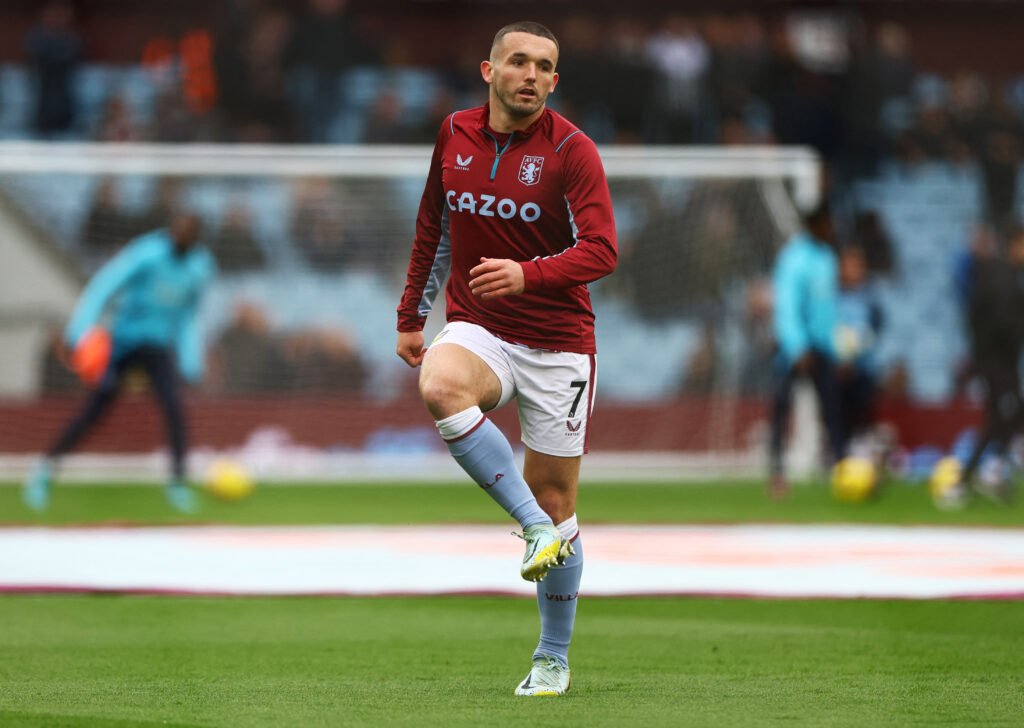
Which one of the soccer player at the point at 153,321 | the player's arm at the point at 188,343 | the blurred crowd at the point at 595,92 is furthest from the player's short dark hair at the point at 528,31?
the blurred crowd at the point at 595,92

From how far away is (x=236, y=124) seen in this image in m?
21.8

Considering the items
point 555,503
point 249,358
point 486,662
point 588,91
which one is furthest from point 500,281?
point 588,91

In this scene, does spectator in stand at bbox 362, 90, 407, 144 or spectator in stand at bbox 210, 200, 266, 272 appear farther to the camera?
spectator in stand at bbox 362, 90, 407, 144

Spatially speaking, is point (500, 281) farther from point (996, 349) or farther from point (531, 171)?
point (996, 349)

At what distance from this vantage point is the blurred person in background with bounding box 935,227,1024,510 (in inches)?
583

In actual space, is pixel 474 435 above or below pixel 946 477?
above

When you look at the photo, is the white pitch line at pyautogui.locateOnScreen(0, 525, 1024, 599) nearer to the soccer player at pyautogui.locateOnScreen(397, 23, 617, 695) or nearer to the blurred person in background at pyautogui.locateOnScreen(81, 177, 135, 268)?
the soccer player at pyautogui.locateOnScreen(397, 23, 617, 695)

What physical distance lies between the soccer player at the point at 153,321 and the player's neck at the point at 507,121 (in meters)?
7.75

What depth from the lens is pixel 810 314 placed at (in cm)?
1446

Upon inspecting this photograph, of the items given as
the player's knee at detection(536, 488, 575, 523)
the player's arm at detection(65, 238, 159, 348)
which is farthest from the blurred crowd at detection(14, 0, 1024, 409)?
the player's knee at detection(536, 488, 575, 523)

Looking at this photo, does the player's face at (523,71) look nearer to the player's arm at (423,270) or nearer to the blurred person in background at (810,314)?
the player's arm at (423,270)

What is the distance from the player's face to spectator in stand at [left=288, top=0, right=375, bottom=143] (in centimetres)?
1667

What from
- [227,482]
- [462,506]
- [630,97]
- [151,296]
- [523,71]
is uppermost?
[523,71]

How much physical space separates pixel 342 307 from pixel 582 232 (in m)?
14.2
